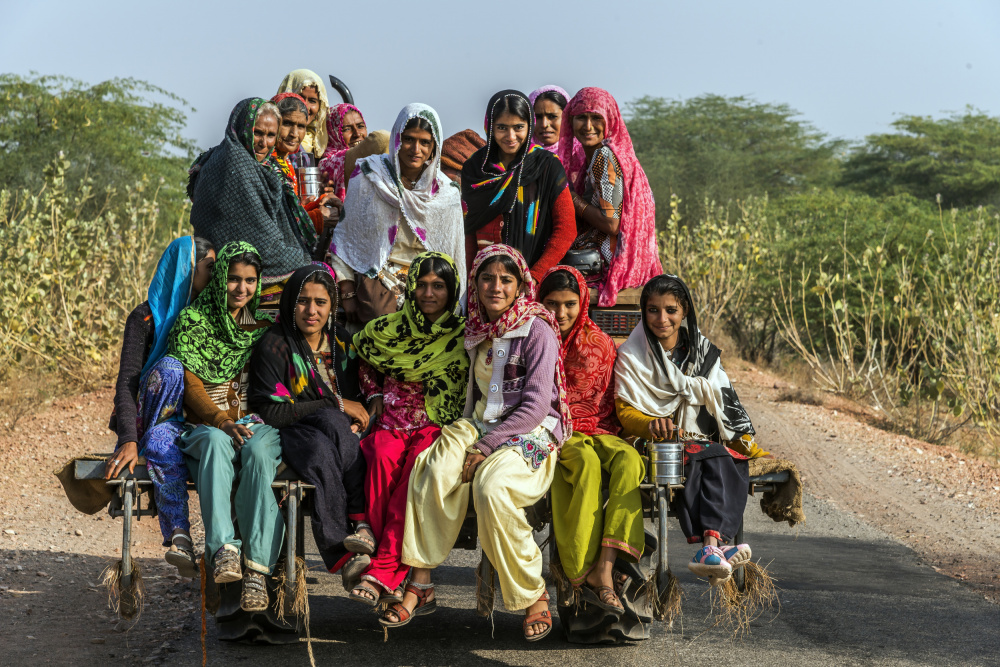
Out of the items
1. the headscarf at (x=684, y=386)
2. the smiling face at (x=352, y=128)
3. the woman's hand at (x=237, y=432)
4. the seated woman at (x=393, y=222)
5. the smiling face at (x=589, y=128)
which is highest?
the smiling face at (x=352, y=128)

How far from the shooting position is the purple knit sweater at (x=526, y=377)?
173 inches

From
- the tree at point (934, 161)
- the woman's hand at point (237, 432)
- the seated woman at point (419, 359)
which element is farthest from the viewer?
the tree at point (934, 161)

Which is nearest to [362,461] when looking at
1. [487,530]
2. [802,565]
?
[487,530]

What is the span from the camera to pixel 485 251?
4617 mm

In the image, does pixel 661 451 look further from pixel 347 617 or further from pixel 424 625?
pixel 347 617

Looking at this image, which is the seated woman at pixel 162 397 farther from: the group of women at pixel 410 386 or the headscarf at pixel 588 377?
the headscarf at pixel 588 377

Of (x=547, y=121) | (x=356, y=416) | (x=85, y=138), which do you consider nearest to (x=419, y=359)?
(x=356, y=416)

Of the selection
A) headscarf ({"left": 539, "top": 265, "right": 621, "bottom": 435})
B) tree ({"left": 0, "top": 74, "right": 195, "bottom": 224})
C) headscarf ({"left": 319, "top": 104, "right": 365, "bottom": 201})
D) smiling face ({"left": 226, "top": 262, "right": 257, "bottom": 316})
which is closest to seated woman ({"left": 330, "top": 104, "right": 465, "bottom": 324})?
smiling face ({"left": 226, "top": 262, "right": 257, "bottom": 316})

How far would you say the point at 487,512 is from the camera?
4.06 meters

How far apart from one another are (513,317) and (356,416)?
2.88 ft

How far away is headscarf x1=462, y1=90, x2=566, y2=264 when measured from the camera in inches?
227

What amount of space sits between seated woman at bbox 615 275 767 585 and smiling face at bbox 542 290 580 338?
0.29 m

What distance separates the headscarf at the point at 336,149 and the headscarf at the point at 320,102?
0.16 feet

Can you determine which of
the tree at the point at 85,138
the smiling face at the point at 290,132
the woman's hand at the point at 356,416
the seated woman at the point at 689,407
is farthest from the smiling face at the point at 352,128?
the tree at the point at 85,138
